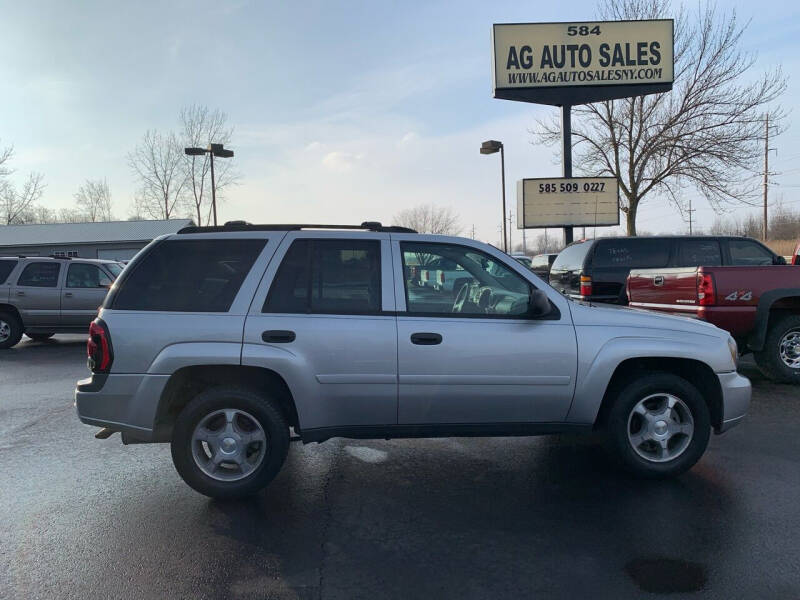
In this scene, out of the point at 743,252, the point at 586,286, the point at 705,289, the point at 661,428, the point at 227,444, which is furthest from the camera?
the point at 743,252

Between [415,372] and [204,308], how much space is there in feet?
5.04

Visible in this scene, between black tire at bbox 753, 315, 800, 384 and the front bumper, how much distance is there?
3482mm

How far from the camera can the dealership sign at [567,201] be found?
18.1 m

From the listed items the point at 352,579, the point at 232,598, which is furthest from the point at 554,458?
the point at 232,598

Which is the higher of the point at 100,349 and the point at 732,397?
the point at 100,349

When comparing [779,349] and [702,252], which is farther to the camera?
[702,252]

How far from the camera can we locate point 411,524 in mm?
3523

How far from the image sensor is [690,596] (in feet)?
9.00

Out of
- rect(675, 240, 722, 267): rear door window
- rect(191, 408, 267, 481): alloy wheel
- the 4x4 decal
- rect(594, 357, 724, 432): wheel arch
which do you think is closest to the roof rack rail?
rect(191, 408, 267, 481): alloy wheel

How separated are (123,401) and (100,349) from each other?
0.39 m

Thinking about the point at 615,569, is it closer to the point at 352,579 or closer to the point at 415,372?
the point at 352,579

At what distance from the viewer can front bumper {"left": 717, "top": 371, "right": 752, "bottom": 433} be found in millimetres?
4148

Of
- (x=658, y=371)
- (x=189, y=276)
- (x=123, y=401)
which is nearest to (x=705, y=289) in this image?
(x=658, y=371)

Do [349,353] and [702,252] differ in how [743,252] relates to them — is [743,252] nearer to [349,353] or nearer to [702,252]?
[702,252]
